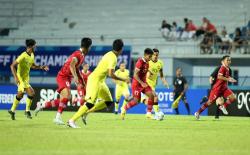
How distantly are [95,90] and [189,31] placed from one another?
23537 mm

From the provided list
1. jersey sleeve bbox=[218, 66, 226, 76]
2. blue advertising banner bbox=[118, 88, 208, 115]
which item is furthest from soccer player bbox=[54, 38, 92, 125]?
blue advertising banner bbox=[118, 88, 208, 115]

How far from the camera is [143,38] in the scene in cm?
4181

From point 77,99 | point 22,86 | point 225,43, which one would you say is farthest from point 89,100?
point 225,43

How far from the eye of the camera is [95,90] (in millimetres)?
17516

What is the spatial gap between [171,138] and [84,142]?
2.33 m

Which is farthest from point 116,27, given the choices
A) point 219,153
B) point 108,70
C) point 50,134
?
point 219,153

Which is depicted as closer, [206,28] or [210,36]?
[210,36]

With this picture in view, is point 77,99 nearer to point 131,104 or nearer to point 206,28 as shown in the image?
point 206,28

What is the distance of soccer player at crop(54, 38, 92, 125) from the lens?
59.4 ft

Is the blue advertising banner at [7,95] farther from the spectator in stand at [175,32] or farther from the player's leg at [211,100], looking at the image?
the player's leg at [211,100]

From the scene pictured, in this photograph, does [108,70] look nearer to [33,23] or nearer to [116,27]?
[116,27]

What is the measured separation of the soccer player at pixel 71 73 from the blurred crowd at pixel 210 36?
767 inches

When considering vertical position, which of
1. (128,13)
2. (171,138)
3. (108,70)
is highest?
(128,13)

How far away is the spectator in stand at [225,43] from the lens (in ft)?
126
